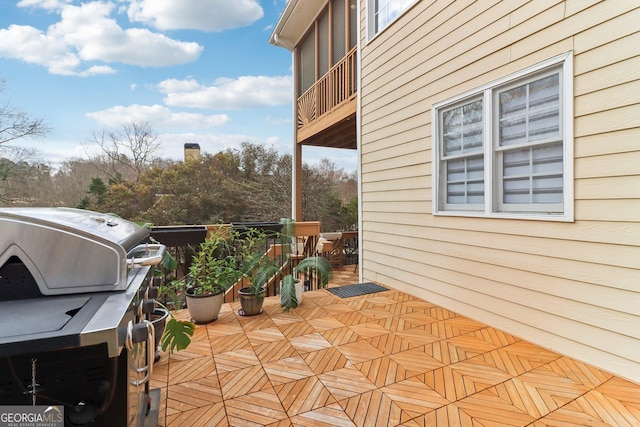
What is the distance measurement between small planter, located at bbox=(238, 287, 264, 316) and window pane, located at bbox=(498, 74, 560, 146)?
277cm

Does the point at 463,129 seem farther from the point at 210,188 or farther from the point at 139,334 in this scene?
the point at 210,188

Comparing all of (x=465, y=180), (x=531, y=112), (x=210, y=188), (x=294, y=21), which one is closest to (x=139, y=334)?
(x=531, y=112)

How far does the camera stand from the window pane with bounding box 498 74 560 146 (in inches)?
92.9

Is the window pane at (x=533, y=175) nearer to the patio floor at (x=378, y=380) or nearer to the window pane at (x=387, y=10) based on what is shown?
the patio floor at (x=378, y=380)

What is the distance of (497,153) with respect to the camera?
281 cm

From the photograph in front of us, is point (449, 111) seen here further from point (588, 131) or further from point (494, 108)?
point (588, 131)

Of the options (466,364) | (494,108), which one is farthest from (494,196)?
(466,364)

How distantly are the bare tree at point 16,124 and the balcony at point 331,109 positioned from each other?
6323 mm

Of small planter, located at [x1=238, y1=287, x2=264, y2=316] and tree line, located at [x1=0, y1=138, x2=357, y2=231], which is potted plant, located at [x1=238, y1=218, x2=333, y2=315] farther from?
tree line, located at [x1=0, y1=138, x2=357, y2=231]

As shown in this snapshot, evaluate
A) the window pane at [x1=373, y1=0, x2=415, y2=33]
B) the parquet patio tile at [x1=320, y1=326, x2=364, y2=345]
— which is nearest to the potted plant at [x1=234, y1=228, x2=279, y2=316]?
the parquet patio tile at [x1=320, y1=326, x2=364, y2=345]

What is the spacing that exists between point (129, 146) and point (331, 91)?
8201 millimetres

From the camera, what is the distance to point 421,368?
2.10 metres

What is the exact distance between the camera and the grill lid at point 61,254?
96 centimetres

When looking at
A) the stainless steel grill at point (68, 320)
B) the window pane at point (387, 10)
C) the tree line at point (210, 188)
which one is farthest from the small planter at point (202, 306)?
the tree line at point (210, 188)
